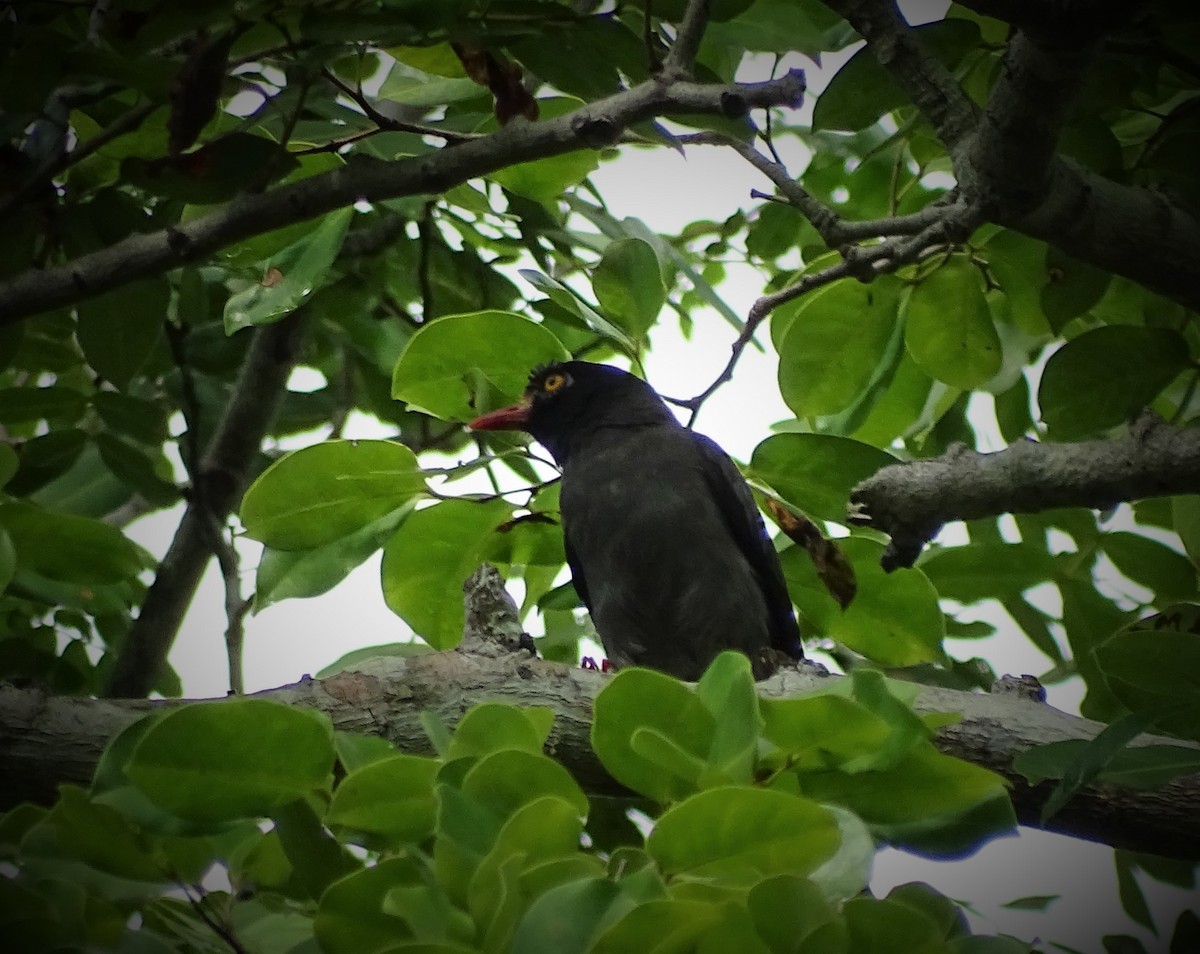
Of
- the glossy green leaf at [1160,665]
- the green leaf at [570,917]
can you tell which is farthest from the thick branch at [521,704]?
the green leaf at [570,917]

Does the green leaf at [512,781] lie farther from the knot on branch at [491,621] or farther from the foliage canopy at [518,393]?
the knot on branch at [491,621]

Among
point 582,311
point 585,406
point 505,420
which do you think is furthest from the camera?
point 585,406

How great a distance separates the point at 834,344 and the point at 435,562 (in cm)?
87

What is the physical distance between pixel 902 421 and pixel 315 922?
70.0 inches

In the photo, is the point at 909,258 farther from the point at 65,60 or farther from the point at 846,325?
the point at 65,60

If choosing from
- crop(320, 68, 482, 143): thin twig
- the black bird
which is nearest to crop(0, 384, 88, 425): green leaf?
the black bird

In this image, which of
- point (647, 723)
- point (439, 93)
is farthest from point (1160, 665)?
point (439, 93)

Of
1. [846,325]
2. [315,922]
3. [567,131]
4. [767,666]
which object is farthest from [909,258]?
[315,922]

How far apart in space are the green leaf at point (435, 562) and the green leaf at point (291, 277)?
1.47 feet

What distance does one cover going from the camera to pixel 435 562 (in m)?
2.15

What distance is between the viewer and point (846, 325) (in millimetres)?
2133

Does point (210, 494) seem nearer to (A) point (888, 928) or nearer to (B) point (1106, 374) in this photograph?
(B) point (1106, 374)

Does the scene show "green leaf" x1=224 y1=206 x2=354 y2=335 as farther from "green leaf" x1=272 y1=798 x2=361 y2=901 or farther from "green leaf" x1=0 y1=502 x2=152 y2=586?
"green leaf" x1=272 y1=798 x2=361 y2=901

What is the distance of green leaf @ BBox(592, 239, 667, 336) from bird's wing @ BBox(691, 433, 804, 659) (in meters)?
0.66
